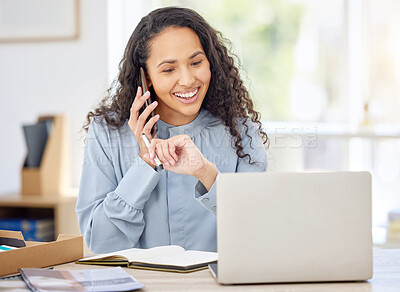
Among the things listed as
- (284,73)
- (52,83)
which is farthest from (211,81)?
(52,83)

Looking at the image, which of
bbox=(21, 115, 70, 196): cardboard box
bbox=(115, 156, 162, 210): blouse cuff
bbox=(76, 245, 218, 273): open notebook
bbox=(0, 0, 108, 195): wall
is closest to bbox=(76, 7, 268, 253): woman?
bbox=(115, 156, 162, 210): blouse cuff

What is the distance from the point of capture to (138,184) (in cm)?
167

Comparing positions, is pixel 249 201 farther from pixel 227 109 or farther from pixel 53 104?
pixel 53 104

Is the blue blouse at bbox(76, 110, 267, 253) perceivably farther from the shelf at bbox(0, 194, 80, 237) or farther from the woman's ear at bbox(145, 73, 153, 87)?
the shelf at bbox(0, 194, 80, 237)

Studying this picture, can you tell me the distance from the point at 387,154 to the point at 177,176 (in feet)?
5.79

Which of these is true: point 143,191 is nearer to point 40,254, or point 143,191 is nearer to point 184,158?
point 184,158

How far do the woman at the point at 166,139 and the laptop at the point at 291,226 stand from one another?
0.50 m

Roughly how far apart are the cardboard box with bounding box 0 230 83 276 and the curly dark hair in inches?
21.5

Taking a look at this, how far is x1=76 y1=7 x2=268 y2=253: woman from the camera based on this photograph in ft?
5.54

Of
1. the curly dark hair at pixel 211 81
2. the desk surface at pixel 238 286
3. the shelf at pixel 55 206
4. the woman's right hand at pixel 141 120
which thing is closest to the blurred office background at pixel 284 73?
the shelf at pixel 55 206

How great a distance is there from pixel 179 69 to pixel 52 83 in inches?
75.2

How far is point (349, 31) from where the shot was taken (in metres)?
3.27

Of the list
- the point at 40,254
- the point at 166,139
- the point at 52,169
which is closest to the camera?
the point at 40,254

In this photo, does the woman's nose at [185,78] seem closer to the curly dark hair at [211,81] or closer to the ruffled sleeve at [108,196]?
the curly dark hair at [211,81]
